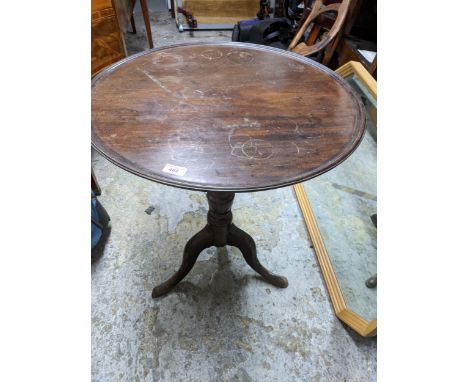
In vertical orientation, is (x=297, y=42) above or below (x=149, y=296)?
above

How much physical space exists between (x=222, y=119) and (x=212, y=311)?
855 millimetres

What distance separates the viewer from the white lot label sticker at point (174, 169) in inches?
29.7

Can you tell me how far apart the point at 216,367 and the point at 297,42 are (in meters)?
2.40

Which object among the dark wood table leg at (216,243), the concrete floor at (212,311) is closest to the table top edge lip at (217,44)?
the dark wood table leg at (216,243)

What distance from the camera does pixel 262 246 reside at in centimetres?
162

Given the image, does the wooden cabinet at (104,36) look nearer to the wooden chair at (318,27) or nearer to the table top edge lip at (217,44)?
the table top edge lip at (217,44)

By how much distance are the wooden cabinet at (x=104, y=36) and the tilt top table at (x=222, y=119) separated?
0.91m

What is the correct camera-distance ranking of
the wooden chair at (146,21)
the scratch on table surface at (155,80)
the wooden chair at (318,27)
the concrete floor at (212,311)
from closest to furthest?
the scratch on table surface at (155,80) < the concrete floor at (212,311) < the wooden chair at (318,27) < the wooden chair at (146,21)

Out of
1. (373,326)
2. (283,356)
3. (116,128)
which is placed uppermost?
(116,128)

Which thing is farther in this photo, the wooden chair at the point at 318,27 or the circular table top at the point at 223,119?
the wooden chair at the point at 318,27

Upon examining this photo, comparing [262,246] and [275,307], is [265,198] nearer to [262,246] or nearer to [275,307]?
[262,246]

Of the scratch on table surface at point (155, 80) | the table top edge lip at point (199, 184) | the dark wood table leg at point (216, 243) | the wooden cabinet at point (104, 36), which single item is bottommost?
the dark wood table leg at point (216, 243)

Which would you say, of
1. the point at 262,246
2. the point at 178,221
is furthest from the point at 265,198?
the point at 178,221

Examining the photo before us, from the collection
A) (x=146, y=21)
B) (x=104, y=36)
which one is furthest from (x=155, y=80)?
(x=146, y=21)
